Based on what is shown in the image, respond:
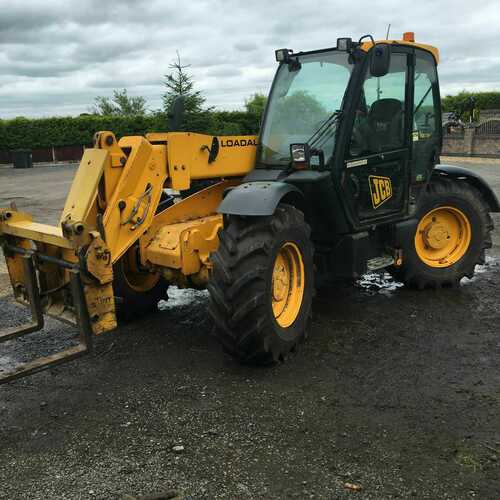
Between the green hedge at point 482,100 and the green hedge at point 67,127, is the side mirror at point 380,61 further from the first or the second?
the green hedge at point 482,100

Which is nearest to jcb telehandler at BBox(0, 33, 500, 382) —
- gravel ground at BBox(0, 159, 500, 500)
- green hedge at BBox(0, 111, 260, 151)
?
gravel ground at BBox(0, 159, 500, 500)

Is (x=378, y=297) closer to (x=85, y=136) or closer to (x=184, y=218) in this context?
(x=184, y=218)

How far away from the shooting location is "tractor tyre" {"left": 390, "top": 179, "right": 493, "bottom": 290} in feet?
19.4

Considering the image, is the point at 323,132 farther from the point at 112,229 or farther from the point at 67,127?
the point at 67,127

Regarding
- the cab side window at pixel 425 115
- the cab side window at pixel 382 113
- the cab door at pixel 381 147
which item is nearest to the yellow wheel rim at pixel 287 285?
the cab door at pixel 381 147

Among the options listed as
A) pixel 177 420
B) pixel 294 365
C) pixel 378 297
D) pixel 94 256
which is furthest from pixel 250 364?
pixel 378 297

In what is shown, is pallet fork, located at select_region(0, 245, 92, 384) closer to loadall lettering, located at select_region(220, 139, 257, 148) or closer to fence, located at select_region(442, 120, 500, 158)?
loadall lettering, located at select_region(220, 139, 257, 148)

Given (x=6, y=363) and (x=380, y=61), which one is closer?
(x=380, y=61)

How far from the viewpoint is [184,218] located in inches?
195

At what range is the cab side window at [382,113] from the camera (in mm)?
4891

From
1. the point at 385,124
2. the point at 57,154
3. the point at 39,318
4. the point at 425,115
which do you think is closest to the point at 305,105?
the point at 385,124

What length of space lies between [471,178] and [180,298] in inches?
138

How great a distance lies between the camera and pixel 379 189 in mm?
5289

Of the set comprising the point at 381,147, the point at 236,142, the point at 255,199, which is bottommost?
the point at 255,199
